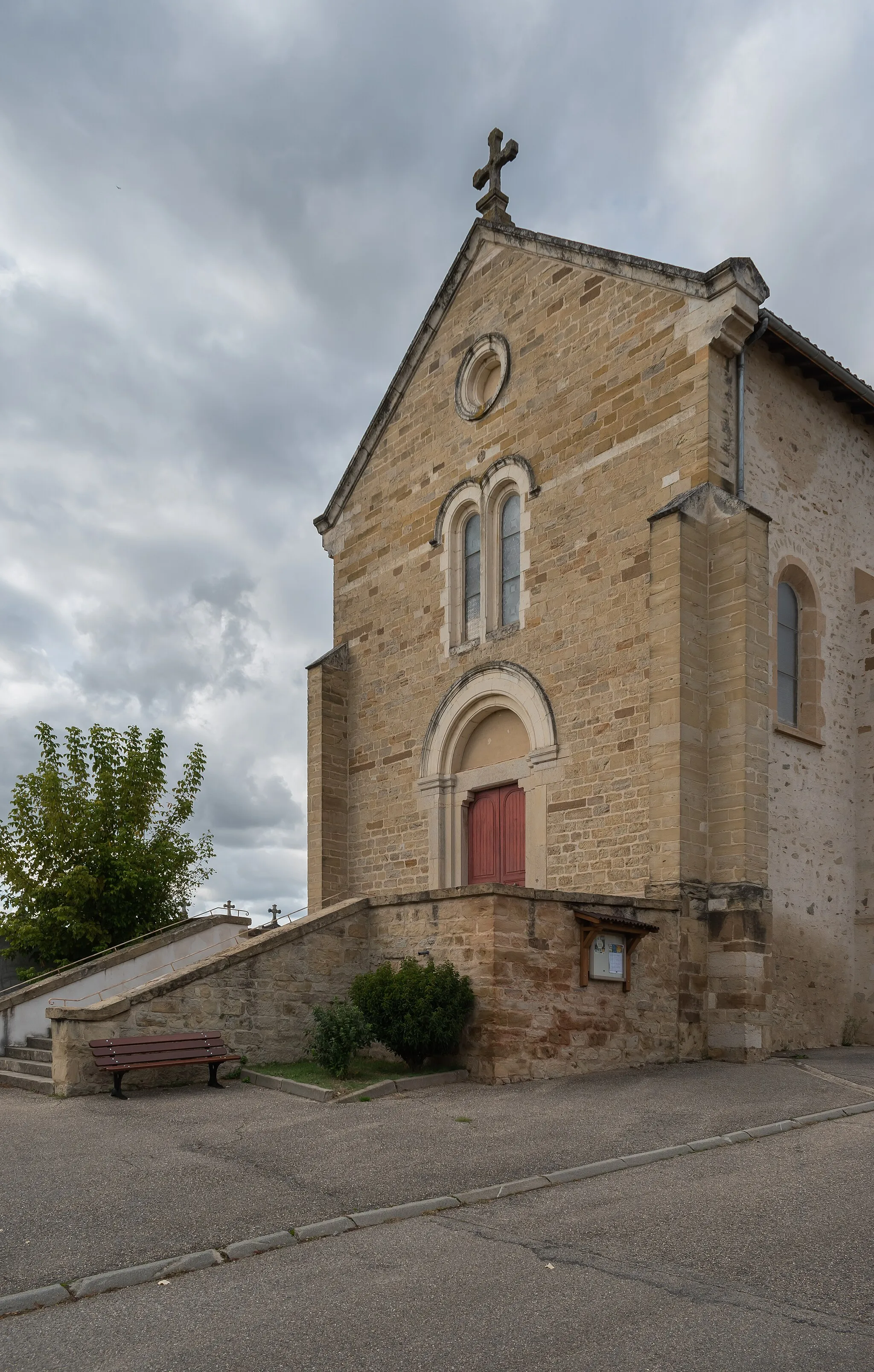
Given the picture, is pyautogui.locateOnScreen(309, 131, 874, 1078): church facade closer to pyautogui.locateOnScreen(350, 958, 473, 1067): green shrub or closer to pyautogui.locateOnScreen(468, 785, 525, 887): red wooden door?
pyautogui.locateOnScreen(468, 785, 525, 887): red wooden door

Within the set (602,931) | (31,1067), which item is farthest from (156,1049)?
(602,931)

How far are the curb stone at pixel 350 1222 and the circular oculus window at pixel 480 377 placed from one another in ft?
39.5

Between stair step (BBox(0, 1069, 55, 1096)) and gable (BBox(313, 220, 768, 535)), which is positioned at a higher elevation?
gable (BBox(313, 220, 768, 535))

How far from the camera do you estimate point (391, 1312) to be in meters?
4.98

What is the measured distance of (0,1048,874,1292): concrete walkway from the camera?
6.38 m

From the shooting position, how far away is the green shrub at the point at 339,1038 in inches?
440

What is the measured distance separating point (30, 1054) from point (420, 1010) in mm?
5888

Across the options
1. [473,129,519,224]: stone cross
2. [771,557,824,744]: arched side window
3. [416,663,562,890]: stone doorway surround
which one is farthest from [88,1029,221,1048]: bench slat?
[473,129,519,224]: stone cross

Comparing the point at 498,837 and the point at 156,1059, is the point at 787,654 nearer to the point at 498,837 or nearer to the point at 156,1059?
the point at 498,837

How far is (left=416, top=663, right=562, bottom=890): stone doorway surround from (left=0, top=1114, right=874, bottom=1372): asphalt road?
346 inches

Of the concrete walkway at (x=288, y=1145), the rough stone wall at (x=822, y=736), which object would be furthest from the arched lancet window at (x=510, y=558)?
the concrete walkway at (x=288, y=1145)

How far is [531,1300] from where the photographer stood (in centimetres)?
509

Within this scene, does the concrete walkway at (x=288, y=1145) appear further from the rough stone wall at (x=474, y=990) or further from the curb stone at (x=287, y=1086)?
the rough stone wall at (x=474, y=990)

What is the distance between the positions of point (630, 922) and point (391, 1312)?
7314 mm
